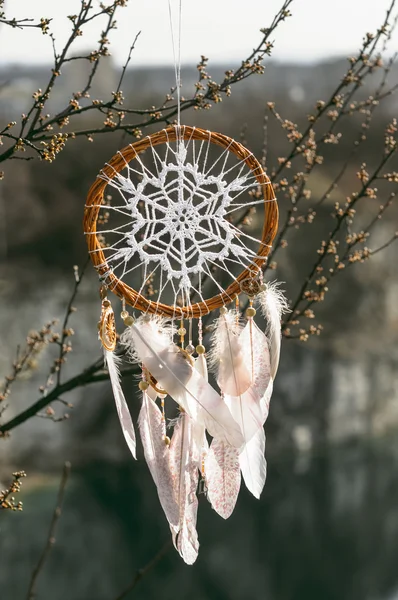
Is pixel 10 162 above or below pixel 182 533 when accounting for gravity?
above

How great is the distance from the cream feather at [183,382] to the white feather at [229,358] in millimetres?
61

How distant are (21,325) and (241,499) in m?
2.48

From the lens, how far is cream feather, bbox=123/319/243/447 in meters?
1.17

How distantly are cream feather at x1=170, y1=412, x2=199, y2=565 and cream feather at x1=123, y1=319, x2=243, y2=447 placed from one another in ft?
0.15

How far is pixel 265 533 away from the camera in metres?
5.81

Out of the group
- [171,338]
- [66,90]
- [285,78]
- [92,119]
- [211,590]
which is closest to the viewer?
[171,338]

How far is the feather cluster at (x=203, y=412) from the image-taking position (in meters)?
1.18

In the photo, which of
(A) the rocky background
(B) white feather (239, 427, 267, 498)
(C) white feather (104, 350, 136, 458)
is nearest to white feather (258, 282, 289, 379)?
(B) white feather (239, 427, 267, 498)

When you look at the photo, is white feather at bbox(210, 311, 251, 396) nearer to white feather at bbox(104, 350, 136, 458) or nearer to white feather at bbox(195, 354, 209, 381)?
white feather at bbox(195, 354, 209, 381)

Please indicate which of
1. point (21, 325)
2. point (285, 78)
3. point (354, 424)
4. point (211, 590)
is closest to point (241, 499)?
point (211, 590)

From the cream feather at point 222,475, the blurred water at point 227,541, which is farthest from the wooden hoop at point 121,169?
the blurred water at point 227,541

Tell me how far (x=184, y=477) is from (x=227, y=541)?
4.63 m

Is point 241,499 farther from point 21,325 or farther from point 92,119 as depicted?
point 92,119

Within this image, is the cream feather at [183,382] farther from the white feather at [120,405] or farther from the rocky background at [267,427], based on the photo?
the rocky background at [267,427]
